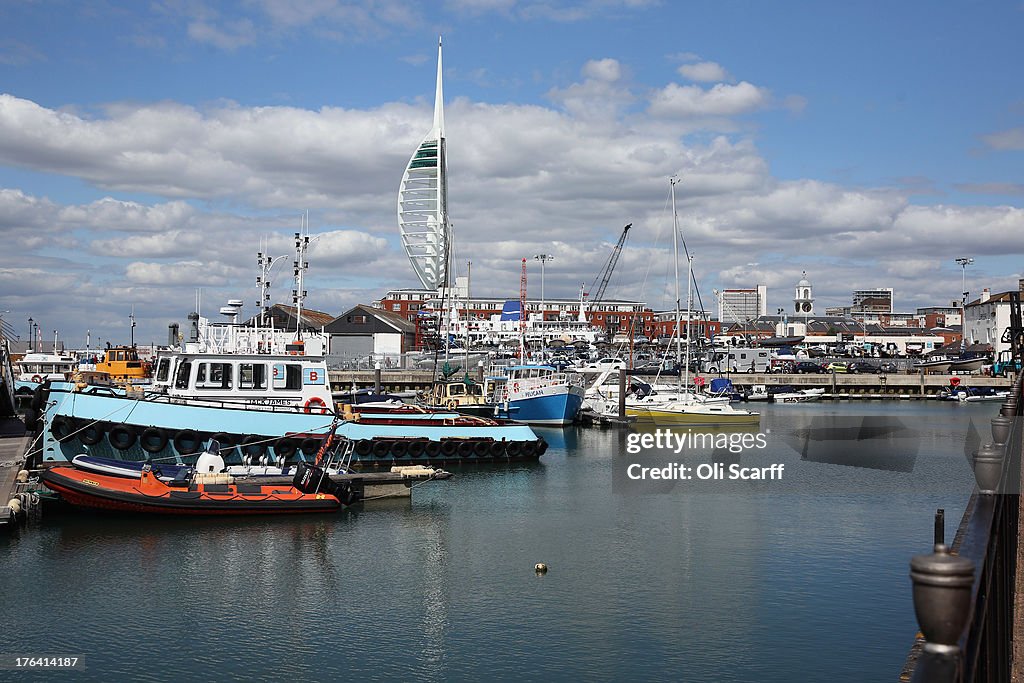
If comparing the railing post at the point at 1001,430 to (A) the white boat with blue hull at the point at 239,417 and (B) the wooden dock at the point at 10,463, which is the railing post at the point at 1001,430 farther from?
(A) the white boat with blue hull at the point at 239,417

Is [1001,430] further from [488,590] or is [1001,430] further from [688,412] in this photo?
[688,412]

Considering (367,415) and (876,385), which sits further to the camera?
(876,385)

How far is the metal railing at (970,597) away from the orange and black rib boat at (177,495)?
18.6 metres

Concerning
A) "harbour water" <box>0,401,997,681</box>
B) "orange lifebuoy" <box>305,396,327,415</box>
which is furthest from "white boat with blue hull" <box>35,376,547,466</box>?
"harbour water" <box>0,401,997,681</box>

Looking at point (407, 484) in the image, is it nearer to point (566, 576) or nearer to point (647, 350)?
point (566, 576)

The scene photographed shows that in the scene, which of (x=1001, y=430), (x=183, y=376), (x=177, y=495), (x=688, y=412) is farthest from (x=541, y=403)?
(x=1001, y=430)

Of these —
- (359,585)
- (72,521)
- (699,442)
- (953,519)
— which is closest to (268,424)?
(72,521)

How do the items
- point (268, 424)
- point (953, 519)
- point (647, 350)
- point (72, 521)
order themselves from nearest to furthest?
1. point (72, 521)
2. point (953, 519)
3. point (268, 424)
4. point (647, 350)

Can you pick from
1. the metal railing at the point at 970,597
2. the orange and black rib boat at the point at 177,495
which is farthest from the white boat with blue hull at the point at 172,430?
the metal railing at the point at 970,597

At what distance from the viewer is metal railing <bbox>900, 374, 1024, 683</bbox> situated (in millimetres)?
3176

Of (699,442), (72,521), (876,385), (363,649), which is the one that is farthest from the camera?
(876,385)

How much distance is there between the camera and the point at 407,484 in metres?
28.1

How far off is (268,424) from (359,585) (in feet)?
39.9

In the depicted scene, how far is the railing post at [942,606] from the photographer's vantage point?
10.4 ft
